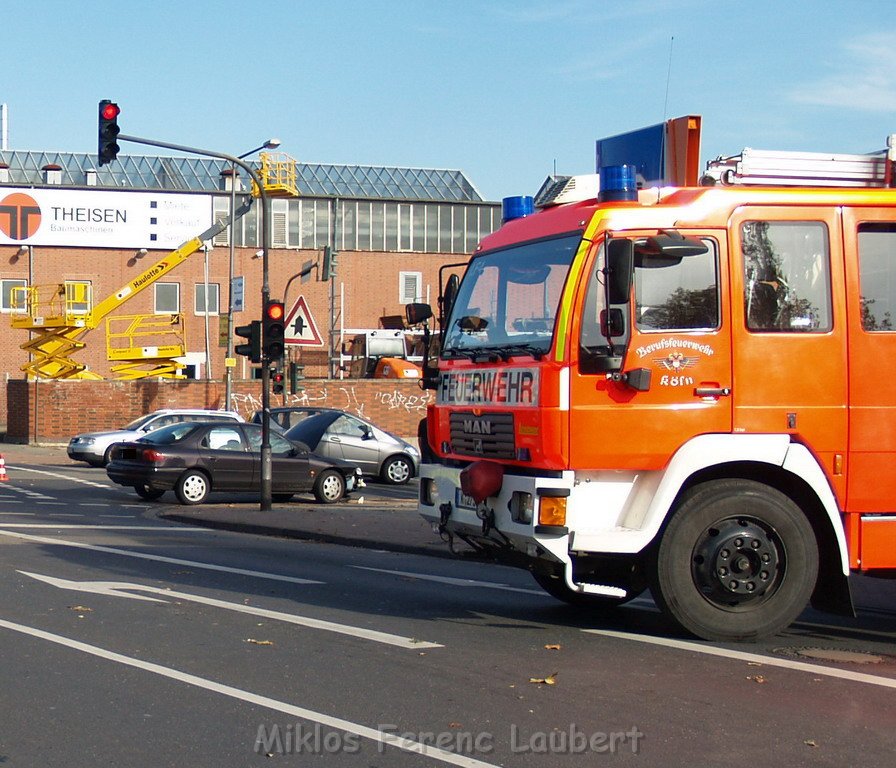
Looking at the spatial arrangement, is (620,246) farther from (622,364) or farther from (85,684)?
(85,684)

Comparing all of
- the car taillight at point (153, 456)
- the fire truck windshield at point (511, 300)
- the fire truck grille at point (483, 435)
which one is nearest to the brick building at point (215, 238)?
the car taillight at point (153, 456)

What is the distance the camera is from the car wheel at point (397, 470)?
28.7 metres

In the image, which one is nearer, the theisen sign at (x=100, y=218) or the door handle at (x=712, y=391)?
the door handle at (x=712, y=391)

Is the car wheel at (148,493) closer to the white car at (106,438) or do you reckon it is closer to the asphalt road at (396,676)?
the white car at (106,438)

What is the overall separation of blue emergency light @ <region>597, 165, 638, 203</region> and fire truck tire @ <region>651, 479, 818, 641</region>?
6.63ft

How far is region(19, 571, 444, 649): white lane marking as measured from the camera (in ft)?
28.5

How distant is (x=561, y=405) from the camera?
27.7ft

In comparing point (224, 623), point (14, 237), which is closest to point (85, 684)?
point (224, 623)

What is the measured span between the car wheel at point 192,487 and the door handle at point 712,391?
15.1m

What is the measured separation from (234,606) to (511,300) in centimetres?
332

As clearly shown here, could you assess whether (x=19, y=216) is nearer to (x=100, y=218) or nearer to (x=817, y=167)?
(x=100, y=218)

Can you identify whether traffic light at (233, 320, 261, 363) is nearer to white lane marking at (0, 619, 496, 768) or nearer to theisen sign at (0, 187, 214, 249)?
white lane marking at (0, 619, 496, 768)

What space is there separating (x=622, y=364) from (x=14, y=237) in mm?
55900

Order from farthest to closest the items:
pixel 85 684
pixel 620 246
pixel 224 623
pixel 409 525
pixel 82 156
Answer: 1. pixel 82 156
2. pixel 409 525
3. pixel 224 623
4. pixel 620 246
5. pixel 85 684
